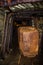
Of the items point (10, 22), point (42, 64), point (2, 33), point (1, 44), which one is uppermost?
point (10, 22)

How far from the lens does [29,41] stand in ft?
7.18

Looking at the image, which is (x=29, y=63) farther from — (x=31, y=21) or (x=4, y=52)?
(x=31, y=21)

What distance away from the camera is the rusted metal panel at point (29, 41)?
2.17 metres

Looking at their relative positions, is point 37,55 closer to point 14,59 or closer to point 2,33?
point 14,59

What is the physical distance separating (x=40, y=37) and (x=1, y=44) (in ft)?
2.14

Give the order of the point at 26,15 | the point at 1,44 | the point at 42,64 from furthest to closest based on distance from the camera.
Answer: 1. the point at 1,44
2. the point at 26,15
3. the point at 42,64

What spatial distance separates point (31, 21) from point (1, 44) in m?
0.61

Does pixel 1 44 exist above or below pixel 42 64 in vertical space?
above

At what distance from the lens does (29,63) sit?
2076 millimetres

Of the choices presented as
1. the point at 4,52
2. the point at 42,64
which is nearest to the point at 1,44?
the point at 4,52

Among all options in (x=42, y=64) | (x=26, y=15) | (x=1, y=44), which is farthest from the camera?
(x=1, y=44)

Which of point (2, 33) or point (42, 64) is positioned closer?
point (42, 64)

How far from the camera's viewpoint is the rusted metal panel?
2.17 m

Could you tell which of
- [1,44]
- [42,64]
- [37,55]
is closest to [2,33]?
[1,44]
